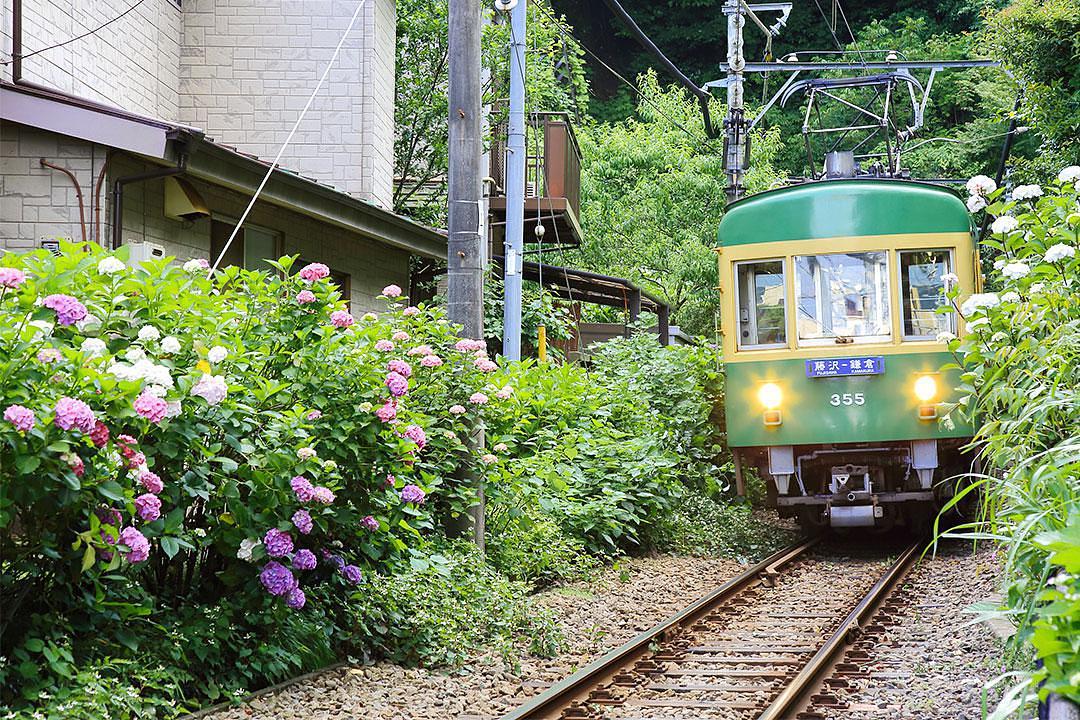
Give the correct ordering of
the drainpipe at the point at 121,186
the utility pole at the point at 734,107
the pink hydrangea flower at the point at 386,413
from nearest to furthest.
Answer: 1. the pink hydrangea flower at the point at 386,413
2. the drainpipe at the point at 121,186
3. the utility pole at the point at 734,107

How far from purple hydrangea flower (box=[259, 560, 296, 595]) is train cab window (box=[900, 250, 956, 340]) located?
680cm

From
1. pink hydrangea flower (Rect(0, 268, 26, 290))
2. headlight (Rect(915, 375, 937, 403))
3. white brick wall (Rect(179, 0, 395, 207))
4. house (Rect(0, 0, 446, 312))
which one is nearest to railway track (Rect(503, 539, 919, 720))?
headlight (Rect(915, 375, 937, 403))

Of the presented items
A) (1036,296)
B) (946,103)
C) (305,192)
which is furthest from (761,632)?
(946,103)

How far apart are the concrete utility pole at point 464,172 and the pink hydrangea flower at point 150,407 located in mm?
3782

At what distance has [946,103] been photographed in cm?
3488

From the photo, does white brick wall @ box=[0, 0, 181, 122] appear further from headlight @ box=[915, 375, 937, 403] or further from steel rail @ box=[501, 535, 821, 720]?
headlight @ box=[915, 375, 937, 403]

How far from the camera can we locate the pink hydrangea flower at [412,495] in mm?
6512

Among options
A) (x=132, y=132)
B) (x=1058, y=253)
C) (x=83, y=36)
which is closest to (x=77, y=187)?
(x=132, y=132)

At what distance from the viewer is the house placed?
884 centimetres

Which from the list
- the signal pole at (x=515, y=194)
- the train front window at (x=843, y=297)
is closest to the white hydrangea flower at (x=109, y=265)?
the train front window at (x=843, y=297)

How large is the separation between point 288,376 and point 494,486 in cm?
268

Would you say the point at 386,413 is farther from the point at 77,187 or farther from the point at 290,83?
the point at 290,83

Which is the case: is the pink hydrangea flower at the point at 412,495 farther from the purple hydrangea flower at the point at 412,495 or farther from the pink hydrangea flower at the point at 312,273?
the pink hydrangea flower at the point at 312,273

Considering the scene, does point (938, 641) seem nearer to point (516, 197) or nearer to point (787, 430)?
point (787, 430)
